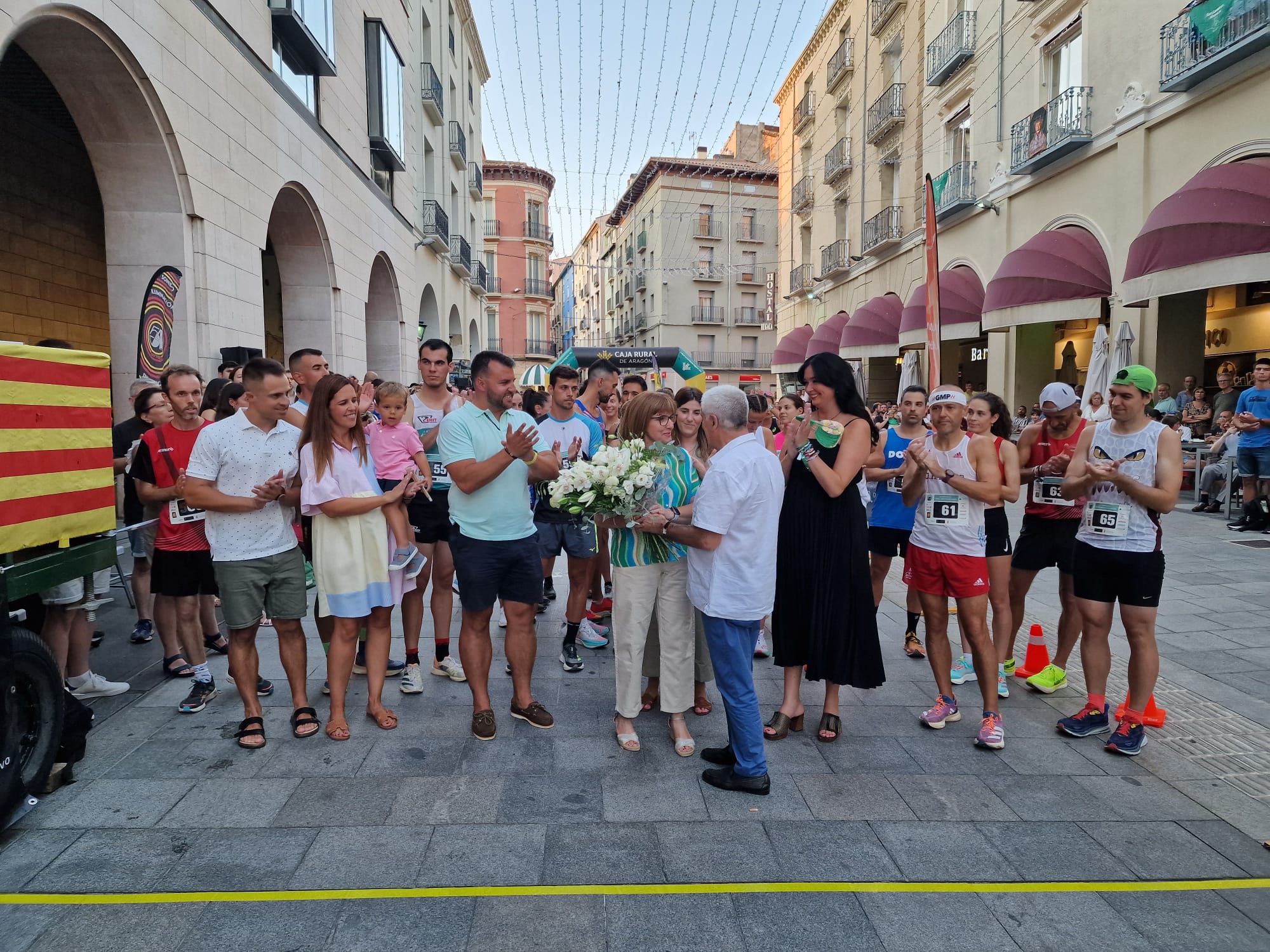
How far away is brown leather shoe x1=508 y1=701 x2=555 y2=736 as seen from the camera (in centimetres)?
447

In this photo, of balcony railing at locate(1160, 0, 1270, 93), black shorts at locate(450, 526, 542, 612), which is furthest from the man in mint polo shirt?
balcony railing at locate(1160, 0, 1270, 93)

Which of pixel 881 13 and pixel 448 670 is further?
pixel 881 13

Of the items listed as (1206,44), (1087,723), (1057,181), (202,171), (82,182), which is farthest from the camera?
(1057,181)

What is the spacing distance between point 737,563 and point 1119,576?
2.27 m

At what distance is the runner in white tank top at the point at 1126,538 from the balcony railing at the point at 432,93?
74.8ft

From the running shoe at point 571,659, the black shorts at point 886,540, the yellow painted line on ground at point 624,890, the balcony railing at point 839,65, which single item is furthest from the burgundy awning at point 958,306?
the yellow painted line on ground at point 624,890

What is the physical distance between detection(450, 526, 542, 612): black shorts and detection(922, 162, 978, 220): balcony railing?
1772cm

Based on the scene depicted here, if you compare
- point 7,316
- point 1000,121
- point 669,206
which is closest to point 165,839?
point 7,316

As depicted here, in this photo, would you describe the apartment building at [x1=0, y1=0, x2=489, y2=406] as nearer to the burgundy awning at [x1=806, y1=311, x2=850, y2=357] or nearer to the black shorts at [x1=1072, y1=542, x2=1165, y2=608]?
the black shorts at [x1=1072, y1=542, x2=1165, y2=608]

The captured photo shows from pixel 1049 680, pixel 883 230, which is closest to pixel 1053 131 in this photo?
pixel 883 230

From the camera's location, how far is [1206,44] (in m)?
11.5

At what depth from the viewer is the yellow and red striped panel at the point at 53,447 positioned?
131 inches

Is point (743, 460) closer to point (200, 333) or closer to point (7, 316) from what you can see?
point (200, 333)

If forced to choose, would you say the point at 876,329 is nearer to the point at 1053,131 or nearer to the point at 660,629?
the point at 1053,131
